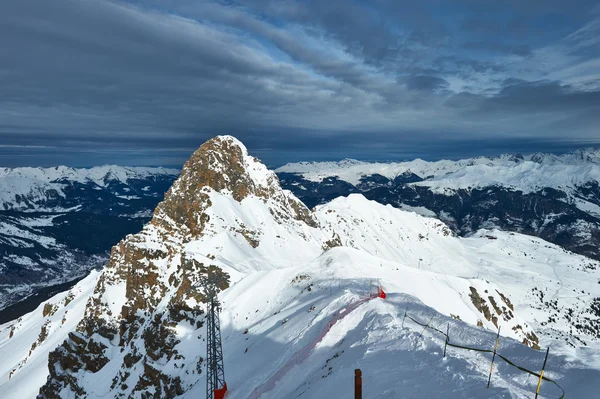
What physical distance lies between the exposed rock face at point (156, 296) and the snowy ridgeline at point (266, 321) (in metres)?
0.36

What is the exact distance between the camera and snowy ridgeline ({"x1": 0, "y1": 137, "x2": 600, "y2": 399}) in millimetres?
18406

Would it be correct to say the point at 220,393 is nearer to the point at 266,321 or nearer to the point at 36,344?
the point at 266,321

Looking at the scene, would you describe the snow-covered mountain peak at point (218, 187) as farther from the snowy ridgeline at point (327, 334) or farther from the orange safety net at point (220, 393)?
the orange safety net at point (220, 393)

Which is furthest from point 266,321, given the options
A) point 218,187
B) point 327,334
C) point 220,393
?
point 218,187

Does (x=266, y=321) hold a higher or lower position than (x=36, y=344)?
higher

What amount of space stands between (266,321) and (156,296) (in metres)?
44.5

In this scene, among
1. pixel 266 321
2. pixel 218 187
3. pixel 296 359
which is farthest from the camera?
pixel 218 187

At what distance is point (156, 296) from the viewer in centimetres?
8050

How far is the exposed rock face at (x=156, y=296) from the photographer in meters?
62.1

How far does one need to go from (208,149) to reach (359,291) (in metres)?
92.0

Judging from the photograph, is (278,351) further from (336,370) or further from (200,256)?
(200,256)

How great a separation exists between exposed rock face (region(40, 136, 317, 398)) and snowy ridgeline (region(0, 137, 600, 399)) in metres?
0.36

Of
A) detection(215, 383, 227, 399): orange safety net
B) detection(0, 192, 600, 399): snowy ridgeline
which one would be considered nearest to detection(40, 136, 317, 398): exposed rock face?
detection(0, 192, 600, 399): snowy ridgeline

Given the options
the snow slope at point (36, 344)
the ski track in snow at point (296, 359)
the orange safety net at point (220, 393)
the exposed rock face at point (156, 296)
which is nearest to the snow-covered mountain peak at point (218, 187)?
the exposed rock face at point (156, 296)
